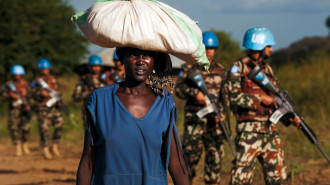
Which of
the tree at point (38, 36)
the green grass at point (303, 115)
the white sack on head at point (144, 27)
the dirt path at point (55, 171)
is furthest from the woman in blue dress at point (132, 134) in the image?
the tree at point (38, 36)

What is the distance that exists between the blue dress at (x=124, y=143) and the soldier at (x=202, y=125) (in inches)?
165

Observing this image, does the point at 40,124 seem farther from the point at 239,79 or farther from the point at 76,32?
the point at 76,32

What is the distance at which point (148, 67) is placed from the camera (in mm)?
2900

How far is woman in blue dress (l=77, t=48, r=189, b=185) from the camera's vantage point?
2775 millimetres

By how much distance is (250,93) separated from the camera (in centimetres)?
575

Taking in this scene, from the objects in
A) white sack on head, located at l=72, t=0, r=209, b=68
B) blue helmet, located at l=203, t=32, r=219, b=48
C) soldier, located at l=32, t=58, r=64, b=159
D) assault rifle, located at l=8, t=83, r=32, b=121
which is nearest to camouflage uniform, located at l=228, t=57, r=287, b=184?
blue helmet, located at l=203, t=32, r=219, b=48

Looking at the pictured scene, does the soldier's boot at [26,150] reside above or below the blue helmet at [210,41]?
below

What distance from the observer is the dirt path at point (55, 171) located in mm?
7742

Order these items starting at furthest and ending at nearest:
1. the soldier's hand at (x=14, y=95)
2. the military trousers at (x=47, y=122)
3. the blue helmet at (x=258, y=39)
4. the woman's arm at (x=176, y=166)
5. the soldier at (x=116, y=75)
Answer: the soldier's hand at (x=14, y=95) < the military trousers at (x=47, y=122) < the soldier at (x=116, y=75) < the blue helmet at (x=258, y=39) < the woman's arm at (x=176, y=166)

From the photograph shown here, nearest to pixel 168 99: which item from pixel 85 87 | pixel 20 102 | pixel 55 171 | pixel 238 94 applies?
pixel 238 94

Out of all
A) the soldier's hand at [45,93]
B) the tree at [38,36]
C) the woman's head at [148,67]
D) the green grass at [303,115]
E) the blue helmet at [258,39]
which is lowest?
the green grass at [303,115]

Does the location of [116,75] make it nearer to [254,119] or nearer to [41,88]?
[41,88]

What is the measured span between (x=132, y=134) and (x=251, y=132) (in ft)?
10.3

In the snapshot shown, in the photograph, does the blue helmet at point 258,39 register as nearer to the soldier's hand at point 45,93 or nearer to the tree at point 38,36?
the soldier's hand at point 45,93
